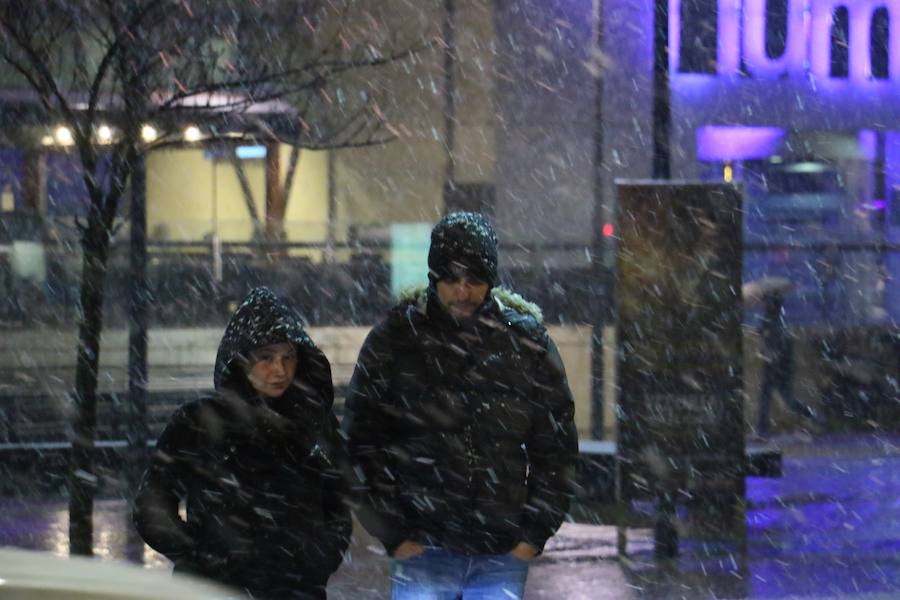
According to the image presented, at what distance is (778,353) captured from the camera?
47.8 feet

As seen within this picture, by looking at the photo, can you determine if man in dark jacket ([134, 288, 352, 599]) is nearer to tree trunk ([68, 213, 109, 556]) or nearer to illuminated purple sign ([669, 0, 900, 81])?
tree trunk ([68, 213, 109, 556])

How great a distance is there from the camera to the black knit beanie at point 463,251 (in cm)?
420

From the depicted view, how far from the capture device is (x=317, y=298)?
48.9ft

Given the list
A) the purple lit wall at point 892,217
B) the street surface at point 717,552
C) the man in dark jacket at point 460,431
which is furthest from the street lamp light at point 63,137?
the man in dark jacket at point 460,431

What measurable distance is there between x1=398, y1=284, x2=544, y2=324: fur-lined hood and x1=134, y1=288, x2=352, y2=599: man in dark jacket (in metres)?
0.46

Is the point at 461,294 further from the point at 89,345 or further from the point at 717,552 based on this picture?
the point at 717,552

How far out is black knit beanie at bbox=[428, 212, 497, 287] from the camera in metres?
4.20

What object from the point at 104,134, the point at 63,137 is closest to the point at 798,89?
the point at 63,137

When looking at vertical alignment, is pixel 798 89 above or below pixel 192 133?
above

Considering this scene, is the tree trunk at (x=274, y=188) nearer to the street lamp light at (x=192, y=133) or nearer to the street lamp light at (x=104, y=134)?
the street lamp light at (x=192, y=133)

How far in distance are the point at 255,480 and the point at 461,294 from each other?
814mm

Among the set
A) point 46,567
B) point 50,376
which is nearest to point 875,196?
point 50,376

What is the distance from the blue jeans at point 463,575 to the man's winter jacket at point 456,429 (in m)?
0.05

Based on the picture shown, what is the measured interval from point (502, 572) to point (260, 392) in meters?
0.92
